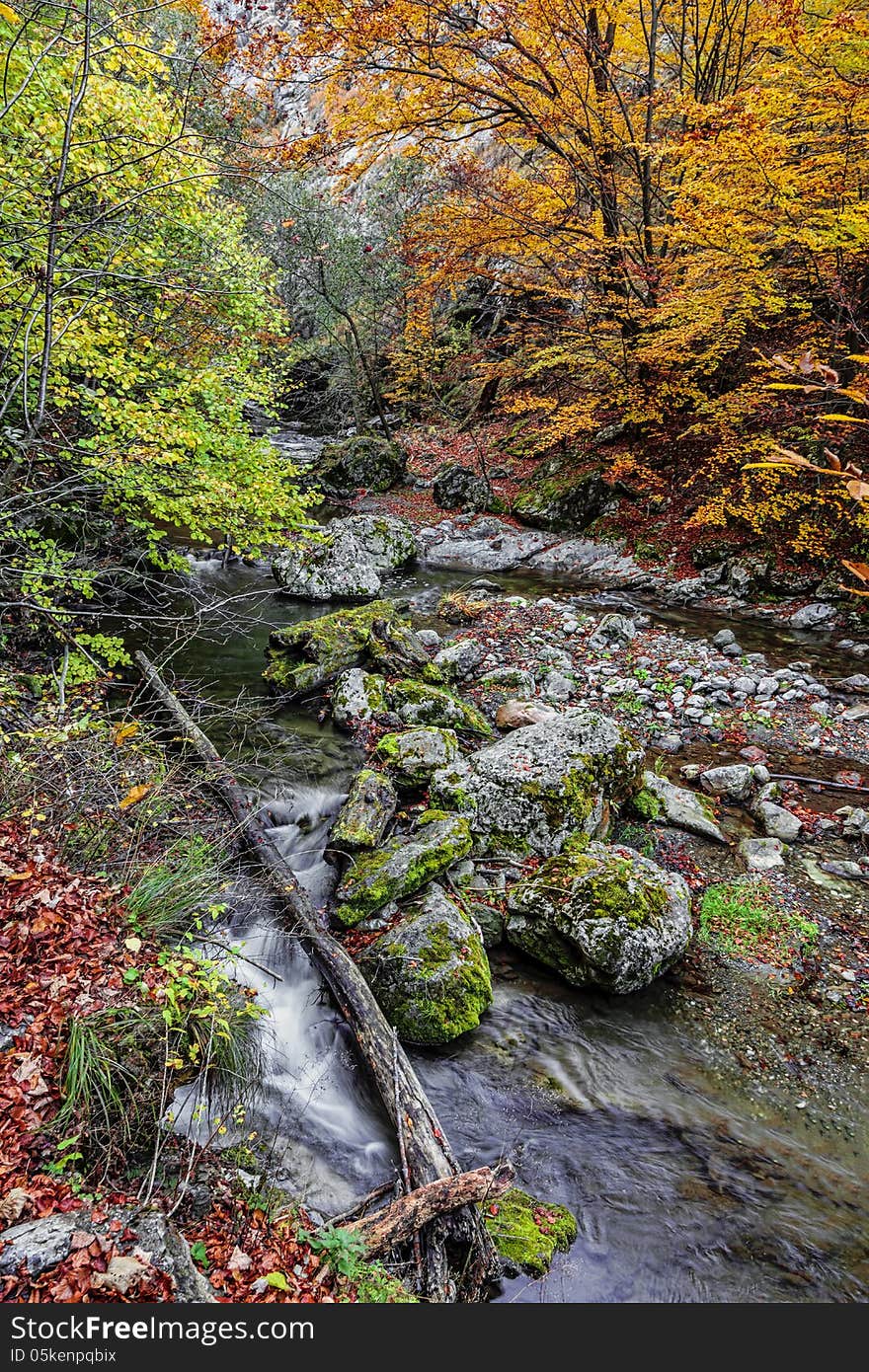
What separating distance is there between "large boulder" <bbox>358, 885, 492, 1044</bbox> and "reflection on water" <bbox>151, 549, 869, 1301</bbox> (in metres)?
0.21

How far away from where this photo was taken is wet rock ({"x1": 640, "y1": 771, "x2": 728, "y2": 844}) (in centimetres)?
615

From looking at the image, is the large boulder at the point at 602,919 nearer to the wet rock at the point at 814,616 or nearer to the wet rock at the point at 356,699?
the wet rock at the point at 356,699

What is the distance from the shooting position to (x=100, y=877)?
3963 millimetres

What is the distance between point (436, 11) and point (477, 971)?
12821 millimetres

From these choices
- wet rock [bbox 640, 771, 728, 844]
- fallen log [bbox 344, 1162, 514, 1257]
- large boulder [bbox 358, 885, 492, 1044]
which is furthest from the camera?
wet rock [bbox 640, 771, 728, 844]

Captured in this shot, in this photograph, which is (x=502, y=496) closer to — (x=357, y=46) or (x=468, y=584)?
(x=468, y=584)

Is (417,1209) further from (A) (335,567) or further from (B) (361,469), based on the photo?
(B) (361,469)

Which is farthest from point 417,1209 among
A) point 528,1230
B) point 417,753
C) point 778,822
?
point 778,822

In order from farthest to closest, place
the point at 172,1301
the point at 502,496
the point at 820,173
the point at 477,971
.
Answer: the point at 502,496, the point at 820,173, the point at 477,971, the point at 172,1301

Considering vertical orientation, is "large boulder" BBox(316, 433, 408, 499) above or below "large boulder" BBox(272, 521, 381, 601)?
above

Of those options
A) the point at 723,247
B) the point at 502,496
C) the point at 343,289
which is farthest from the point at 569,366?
the point at 343,289

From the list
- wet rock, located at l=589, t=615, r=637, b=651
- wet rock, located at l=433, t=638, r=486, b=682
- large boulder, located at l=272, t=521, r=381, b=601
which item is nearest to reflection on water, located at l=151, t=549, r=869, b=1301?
wet rock, located at l=433, t=638, r=486, b=682

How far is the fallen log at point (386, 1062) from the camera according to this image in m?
2.95

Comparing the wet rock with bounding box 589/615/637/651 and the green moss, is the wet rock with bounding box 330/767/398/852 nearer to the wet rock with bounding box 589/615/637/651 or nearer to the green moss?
the green moss
